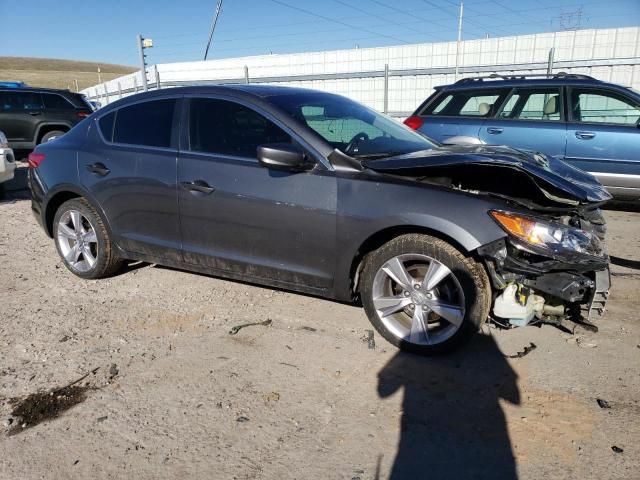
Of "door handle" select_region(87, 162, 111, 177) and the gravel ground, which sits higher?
"door handle" select_region(87, 162, 111, 177)

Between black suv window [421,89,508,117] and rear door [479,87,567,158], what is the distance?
0.40ft

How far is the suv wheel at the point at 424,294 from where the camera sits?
2.96 meters

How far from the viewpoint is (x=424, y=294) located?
3.09 metres

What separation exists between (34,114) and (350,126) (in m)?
11.2

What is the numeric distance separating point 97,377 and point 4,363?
2.21ft

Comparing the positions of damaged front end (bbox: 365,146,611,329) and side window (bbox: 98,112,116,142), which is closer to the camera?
damaged front end (bbox: 365,146,611,329)

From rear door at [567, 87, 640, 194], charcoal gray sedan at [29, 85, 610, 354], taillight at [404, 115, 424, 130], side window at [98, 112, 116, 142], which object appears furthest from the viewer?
taillight at [404, 115, 424, 130]

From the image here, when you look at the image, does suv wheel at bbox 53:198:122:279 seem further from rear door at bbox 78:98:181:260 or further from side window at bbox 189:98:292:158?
side window at bbox 189:98:292:158

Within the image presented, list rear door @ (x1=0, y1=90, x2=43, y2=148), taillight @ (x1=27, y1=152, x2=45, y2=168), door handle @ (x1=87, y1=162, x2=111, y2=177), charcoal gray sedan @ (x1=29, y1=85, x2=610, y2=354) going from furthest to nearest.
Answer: rear door @ (x1=0, y1=90, x2=43, y2=148)
taillight @ (x1=27, y1=152, x2=45, y2=168)
door handle @ (x1=87, y1=162, x2=111, y2=177)
charcoal gray sedan @ (x1=29, y1=85, x2=610, y2=354)

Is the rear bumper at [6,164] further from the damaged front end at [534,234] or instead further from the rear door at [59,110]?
the damaged front end at [534,234]

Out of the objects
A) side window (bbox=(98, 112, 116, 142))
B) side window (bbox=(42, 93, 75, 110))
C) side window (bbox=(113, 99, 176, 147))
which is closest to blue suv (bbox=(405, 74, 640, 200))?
side window (bbox=(113, 99, 176, 147))

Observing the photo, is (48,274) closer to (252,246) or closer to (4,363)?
(4,363)

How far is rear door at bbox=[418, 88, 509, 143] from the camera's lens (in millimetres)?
6750

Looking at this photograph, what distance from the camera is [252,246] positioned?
3547mm
